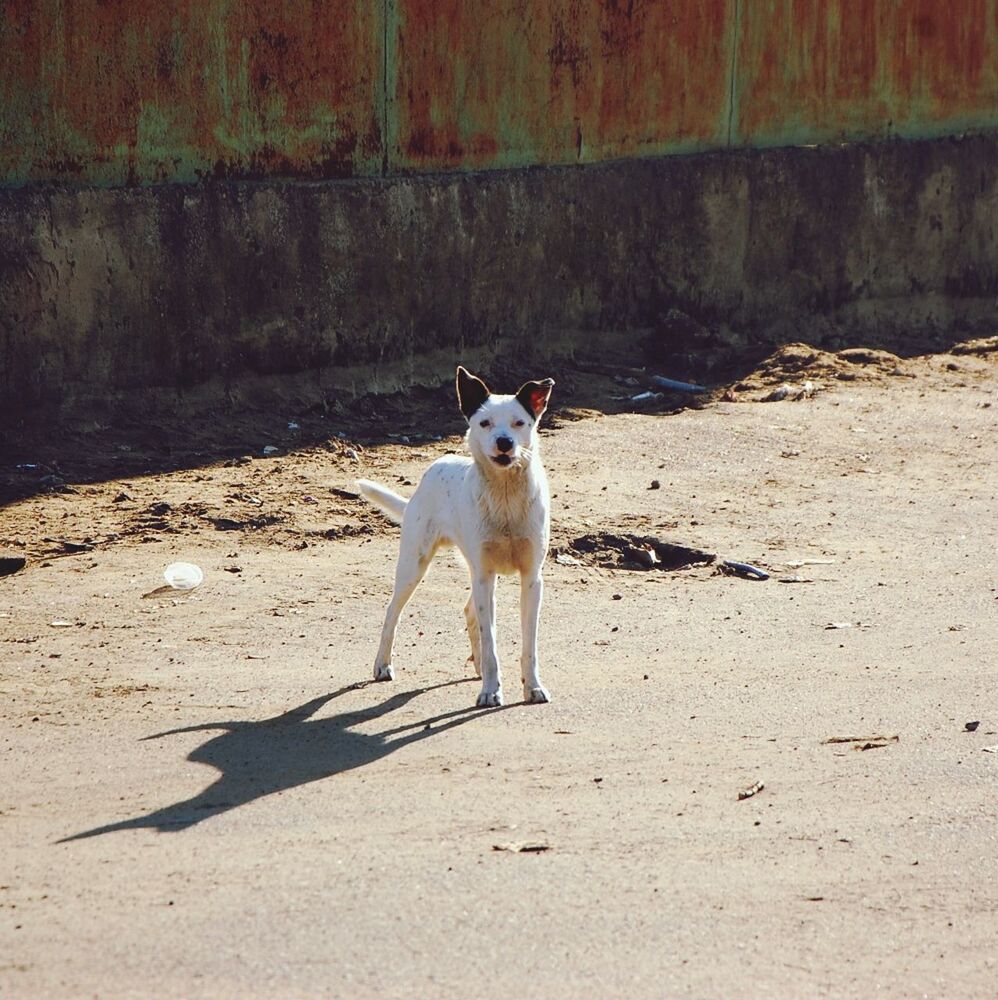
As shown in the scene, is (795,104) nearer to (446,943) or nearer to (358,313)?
(358,313)

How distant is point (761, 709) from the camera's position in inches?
235

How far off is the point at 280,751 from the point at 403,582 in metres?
1.23

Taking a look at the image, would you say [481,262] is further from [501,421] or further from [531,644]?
[531,644]

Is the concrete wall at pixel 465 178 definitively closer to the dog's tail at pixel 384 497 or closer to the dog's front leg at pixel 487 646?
the dog's tail at pixel 384 497

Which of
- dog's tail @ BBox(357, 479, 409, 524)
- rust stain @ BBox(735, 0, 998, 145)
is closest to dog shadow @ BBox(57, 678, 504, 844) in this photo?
dog's tail @ BBox(357, 479, 409, 524)

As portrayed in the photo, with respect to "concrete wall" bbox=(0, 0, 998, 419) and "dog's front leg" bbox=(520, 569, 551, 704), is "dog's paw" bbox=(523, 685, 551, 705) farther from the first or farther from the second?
"concrete wall" bbox=(0, 0, 998, 419)

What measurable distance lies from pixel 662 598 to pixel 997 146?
29.3 ft

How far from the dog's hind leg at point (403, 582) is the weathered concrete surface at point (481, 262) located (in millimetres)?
3937

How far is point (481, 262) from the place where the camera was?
1185 centimetres

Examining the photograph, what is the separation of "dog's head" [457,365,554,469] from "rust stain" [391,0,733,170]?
18.3ft

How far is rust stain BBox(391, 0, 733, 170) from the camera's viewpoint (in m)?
11.5

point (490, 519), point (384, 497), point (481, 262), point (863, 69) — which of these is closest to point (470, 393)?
point (490, 519)

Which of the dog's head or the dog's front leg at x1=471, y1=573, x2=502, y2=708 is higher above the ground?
the dog's head

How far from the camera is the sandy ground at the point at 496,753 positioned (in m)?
4.03
